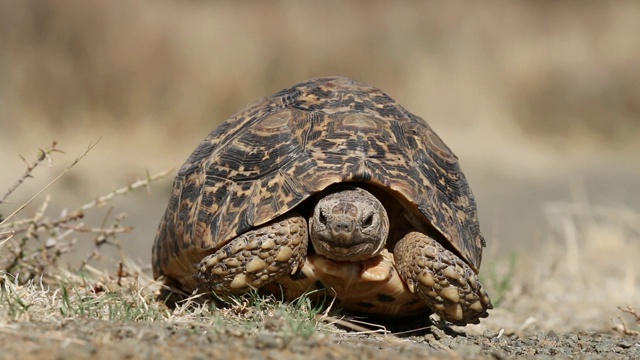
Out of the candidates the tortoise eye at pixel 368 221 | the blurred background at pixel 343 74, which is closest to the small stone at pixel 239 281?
the tortoise eye at pixel 368 221

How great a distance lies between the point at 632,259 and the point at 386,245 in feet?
13.1

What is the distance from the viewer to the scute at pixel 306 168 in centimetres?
321

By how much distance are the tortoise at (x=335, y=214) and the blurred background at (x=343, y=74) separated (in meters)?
6.43

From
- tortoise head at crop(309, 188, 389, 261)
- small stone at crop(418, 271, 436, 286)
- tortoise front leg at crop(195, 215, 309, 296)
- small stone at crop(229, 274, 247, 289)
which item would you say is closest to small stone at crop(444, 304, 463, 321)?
small stone at crop(418, 271, 436, 286)

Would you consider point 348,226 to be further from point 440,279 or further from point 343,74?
point 343,74

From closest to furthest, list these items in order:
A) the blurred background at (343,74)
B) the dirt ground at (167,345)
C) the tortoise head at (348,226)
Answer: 1. the dirt ground at (167,345)
2. the tortoise head at (348,226)
3. the blurred background at (343,74)

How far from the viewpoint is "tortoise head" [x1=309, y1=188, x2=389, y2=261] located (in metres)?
3.04

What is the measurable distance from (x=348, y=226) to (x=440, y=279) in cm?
41

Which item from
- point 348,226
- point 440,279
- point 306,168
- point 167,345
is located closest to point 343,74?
point 306,168

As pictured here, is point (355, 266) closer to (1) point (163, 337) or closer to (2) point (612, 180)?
(1) point (163, 337)

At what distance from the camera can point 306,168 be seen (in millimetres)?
3229

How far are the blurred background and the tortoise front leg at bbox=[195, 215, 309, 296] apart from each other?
680cm

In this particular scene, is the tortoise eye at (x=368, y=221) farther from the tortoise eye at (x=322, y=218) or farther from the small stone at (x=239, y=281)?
the small stone at (x=239, y=281)

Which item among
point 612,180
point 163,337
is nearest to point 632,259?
point 163,337
